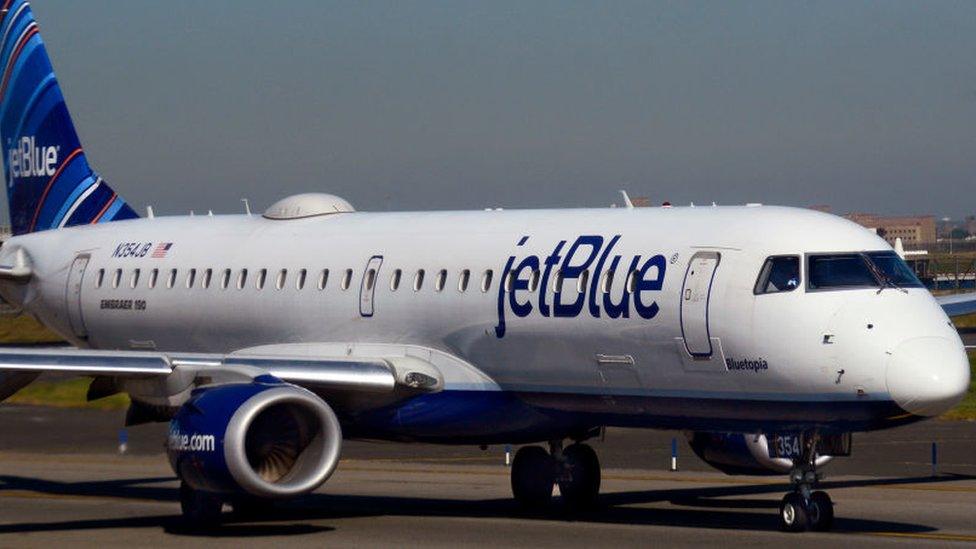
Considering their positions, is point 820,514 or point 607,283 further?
point 607,283

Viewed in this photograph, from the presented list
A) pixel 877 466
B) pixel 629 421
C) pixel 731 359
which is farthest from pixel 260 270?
pixel 877 466

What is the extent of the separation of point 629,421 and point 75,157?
14.5 meters

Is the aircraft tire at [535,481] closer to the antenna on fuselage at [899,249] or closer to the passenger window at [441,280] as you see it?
the passenger window at [441,280]

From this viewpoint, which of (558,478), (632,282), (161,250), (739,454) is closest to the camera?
(632,282)

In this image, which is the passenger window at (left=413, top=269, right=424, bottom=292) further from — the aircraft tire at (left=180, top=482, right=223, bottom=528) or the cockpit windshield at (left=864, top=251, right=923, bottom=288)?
the cockpit windshield at (left=864, top=251, right=923, bottom=288)

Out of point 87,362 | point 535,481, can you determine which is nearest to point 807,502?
point 535,481

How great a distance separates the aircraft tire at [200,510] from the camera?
23.5m

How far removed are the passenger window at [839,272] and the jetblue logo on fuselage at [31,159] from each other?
56.6ft

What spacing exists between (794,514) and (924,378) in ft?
8.60

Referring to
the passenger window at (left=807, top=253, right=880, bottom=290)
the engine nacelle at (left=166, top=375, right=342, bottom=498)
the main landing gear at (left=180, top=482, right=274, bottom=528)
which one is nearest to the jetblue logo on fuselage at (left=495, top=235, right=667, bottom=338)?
the passenger window at (left=807, top=253, right=880, bottom=290)

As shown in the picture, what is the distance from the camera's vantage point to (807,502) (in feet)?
68.6

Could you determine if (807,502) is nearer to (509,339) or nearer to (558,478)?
(509,339)

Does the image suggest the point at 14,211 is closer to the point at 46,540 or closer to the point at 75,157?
the point at 75,157

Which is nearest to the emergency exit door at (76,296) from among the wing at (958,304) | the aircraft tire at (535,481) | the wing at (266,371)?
the wing at (266,371)
